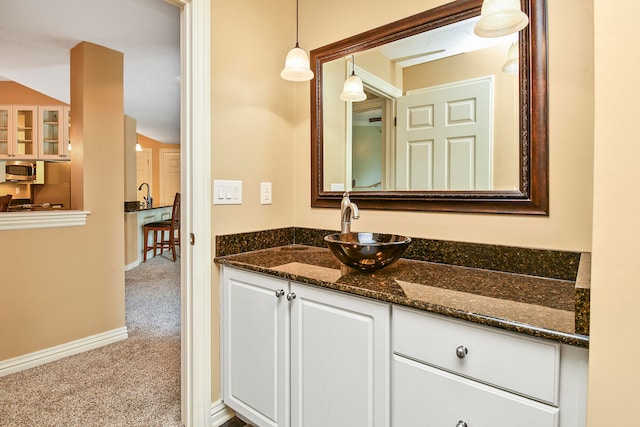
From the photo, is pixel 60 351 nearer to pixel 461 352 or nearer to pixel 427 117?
pixel 461 352

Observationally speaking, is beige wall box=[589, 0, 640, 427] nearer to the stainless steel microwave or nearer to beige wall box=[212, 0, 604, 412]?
beige wall box=[212, 0, 604, 412]

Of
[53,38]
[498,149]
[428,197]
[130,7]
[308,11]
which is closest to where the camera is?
[498,149]

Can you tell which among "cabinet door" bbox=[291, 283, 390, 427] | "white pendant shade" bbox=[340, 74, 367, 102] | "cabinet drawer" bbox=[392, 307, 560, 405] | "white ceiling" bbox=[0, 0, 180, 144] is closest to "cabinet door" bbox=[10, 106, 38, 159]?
"white ceiling" bbox=[0, 0, 180, 144]

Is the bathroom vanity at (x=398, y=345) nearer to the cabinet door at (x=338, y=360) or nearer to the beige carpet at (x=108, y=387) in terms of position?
the cabinet door at (x=338, y=360)

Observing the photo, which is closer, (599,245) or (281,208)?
(599,245)

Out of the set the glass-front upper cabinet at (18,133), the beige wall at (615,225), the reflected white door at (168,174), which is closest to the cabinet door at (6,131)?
the glass-front upper cabinet at (18,133)

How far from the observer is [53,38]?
2.50 m

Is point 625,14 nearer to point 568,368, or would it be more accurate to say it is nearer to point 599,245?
point 599,245

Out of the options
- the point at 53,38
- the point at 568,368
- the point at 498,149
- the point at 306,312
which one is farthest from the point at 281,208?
the point at 53,38

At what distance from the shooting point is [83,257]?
8.04 ft

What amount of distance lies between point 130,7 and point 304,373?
2.34 m

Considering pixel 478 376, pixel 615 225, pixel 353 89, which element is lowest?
pixel 478 376

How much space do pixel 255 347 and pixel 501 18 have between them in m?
1.55

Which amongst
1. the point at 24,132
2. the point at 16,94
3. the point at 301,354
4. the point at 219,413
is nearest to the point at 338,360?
the point at 301,354
